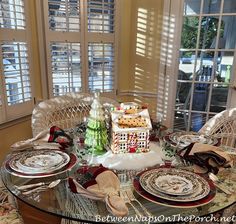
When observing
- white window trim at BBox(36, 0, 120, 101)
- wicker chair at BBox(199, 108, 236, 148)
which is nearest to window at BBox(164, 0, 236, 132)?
white window trim at BBox(36, 0, 120, 101)

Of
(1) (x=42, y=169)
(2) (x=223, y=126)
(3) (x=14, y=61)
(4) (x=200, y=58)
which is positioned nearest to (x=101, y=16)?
(3) (x=14, y=61)

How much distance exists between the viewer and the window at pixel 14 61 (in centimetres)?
195

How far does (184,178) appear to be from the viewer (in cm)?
103

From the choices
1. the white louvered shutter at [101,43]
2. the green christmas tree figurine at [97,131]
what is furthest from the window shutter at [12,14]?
the green christmas tree figurine at [97,131]

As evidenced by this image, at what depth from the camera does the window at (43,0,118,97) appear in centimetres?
233

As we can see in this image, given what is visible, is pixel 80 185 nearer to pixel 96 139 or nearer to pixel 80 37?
pixel 96 139

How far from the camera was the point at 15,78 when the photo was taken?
2080 mm

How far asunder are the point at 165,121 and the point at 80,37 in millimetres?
1408

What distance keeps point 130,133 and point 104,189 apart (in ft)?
1.26

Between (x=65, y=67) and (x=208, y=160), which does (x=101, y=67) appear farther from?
(x=208, y=160)

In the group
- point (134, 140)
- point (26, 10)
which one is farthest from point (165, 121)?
point (26, 10)

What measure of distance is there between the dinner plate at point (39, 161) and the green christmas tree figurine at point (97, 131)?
5.9 inches

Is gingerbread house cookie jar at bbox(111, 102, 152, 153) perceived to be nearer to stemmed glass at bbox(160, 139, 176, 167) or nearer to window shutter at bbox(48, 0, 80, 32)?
stemmed glass at bbox(160, 139, 176, 167)

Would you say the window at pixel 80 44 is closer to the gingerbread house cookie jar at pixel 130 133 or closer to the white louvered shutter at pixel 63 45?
the white louvered shutter at pixel 63 45
